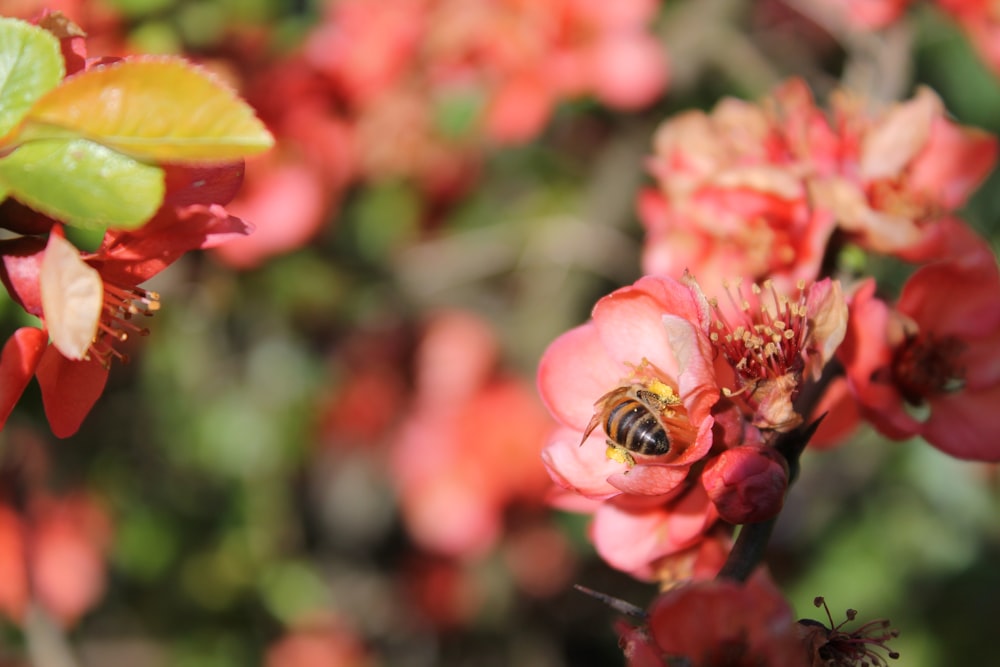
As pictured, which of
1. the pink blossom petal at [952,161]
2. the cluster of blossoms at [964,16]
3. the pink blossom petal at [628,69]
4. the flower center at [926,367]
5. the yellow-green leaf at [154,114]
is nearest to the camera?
the yellow-green leaf at [154,114]

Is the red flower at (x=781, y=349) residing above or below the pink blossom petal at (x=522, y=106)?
above

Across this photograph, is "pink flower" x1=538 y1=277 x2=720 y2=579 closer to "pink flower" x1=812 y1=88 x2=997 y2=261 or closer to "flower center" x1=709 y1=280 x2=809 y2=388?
"flower center" x1=709 y1=280 x2=809 y2=388

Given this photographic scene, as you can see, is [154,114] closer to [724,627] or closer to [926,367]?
[724,627]

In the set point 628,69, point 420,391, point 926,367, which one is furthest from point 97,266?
point 420,391

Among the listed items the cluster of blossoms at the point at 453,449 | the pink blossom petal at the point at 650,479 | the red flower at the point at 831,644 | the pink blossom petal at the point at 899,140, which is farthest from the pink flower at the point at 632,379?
the cluster of blossoms at the point at 453,449

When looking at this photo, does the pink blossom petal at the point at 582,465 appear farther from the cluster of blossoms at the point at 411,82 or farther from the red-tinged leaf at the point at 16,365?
the cluster of blossoms at the point at 411,82

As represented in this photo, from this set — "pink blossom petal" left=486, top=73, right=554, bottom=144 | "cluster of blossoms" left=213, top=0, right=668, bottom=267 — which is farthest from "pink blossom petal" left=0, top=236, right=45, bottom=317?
"pink blossom petal" left=486, top=73, right=554, bottom=144

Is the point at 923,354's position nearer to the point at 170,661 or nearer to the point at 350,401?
the point at 350,401
